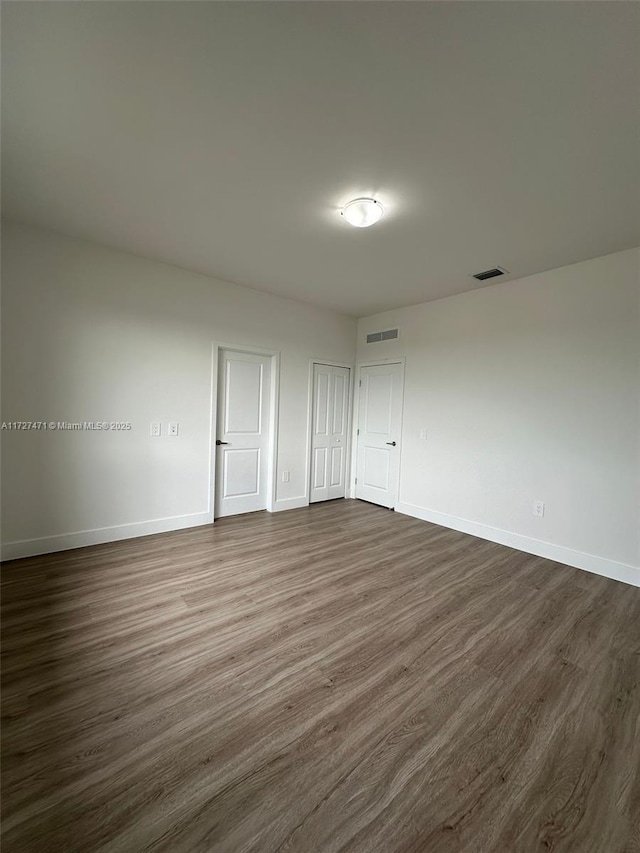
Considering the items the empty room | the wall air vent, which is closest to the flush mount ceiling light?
the empty room

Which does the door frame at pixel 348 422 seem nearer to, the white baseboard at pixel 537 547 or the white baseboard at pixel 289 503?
the white baseboard at pixel 289 503

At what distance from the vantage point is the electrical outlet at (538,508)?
324 cm

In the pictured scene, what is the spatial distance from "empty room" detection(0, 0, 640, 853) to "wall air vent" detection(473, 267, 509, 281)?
0.10 meters

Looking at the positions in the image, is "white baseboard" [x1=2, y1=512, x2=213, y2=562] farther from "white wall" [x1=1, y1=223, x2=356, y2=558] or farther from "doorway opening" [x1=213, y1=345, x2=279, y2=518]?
"doorway opening" [x1=213, y1=345, x2=279, y2=518]

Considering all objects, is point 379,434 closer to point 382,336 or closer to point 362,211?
point 382,336

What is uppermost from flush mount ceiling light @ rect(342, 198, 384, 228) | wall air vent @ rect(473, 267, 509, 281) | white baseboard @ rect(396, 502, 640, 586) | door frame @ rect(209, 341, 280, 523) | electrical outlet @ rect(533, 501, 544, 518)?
wall air vent @ rect(473, 267, 509, 281)

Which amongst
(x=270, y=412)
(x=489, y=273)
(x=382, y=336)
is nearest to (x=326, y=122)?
(x=489, y=273)

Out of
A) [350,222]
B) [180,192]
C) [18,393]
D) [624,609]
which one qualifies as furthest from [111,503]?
[624,609]

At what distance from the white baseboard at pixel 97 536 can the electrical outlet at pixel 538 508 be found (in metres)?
3.46

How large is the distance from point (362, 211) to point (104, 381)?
268cm

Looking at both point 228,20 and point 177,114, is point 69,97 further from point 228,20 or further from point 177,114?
point 228,20

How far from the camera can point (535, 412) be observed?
3.29 metres

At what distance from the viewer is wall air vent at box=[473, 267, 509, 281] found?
3230 mm

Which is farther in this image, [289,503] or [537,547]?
[289,503]
